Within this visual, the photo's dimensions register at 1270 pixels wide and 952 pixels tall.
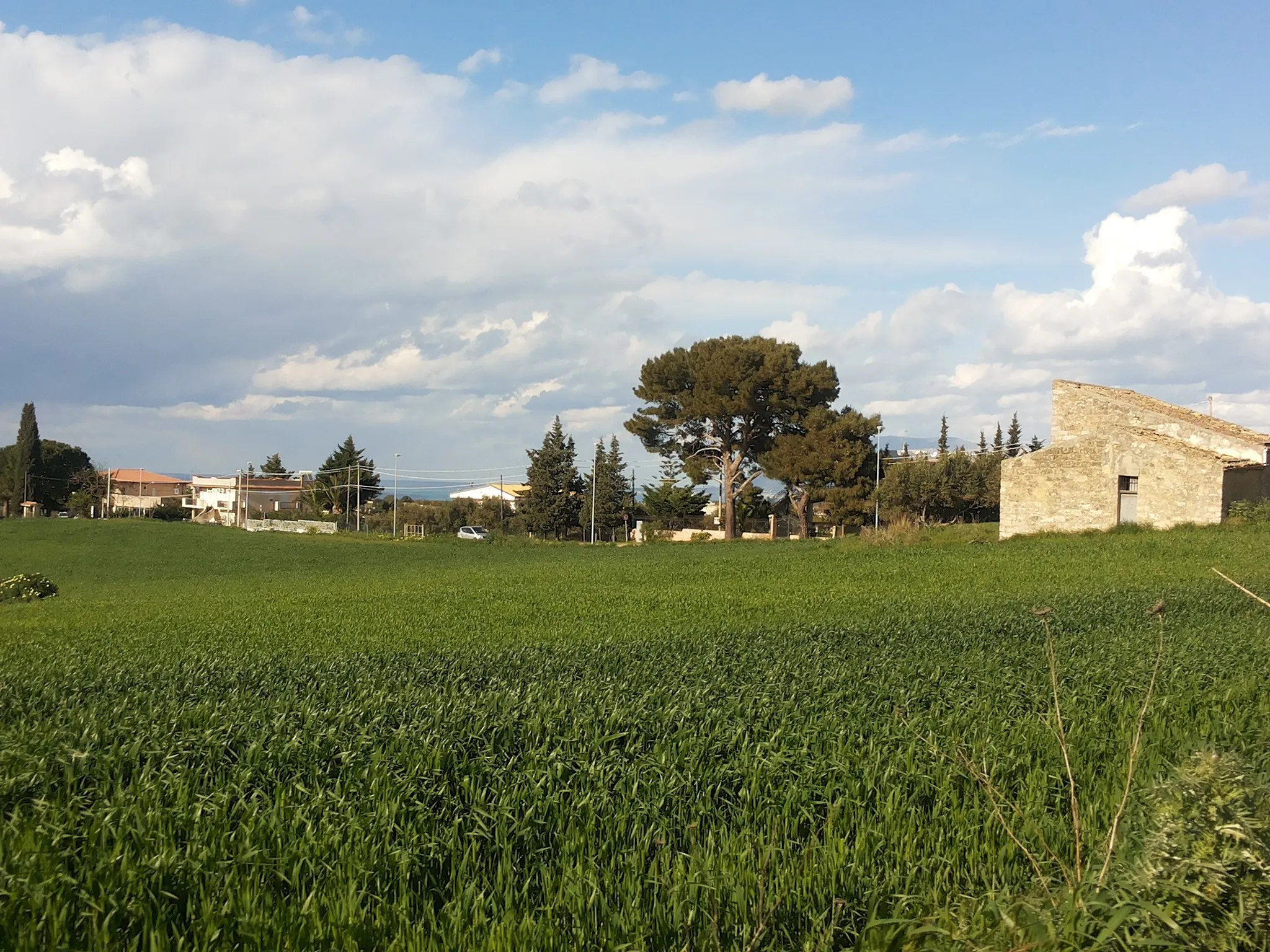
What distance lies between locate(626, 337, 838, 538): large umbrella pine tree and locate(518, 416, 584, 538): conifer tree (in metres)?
14.7

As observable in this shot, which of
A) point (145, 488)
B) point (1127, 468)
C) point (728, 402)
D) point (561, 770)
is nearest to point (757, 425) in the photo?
point (728, 402)

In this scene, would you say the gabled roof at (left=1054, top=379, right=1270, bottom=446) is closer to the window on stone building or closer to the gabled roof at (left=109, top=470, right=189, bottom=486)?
the window on stone building

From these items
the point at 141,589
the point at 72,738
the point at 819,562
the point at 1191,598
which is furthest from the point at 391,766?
the point at 141,589

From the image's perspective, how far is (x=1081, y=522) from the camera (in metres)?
37.9

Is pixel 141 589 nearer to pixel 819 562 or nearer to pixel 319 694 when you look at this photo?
pixel 819 562

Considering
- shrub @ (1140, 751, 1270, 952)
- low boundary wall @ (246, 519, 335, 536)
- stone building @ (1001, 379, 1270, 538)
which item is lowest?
low boundary wall @ (246, 519, 335, 536)

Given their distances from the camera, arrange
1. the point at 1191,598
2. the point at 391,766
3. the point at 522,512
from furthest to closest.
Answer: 1. the point at 522,512
2. the point at 1191,598
3. the point at 391,766

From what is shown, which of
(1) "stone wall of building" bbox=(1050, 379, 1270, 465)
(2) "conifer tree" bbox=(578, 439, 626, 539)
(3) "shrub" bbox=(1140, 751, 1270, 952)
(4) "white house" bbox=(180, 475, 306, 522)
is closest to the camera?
(3) "shrub" bbox=(1140, 751, 1270, 952)

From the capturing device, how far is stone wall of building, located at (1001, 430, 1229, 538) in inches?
1336

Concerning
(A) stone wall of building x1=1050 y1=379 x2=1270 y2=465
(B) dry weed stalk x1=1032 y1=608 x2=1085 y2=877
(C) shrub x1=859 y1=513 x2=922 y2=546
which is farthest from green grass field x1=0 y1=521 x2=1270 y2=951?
(A) stone wall of building x1=1050 y1=379 x2=1270 y2=465

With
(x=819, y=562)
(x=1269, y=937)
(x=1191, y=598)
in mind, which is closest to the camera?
(x=1269, y=937)

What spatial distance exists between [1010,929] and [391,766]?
367 centimetres

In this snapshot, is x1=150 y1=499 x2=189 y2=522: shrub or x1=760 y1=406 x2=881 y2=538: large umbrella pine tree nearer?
x1=760 y1=406 x2=881 y2=538: large umbrella pine tree

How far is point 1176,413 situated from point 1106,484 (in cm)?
428
